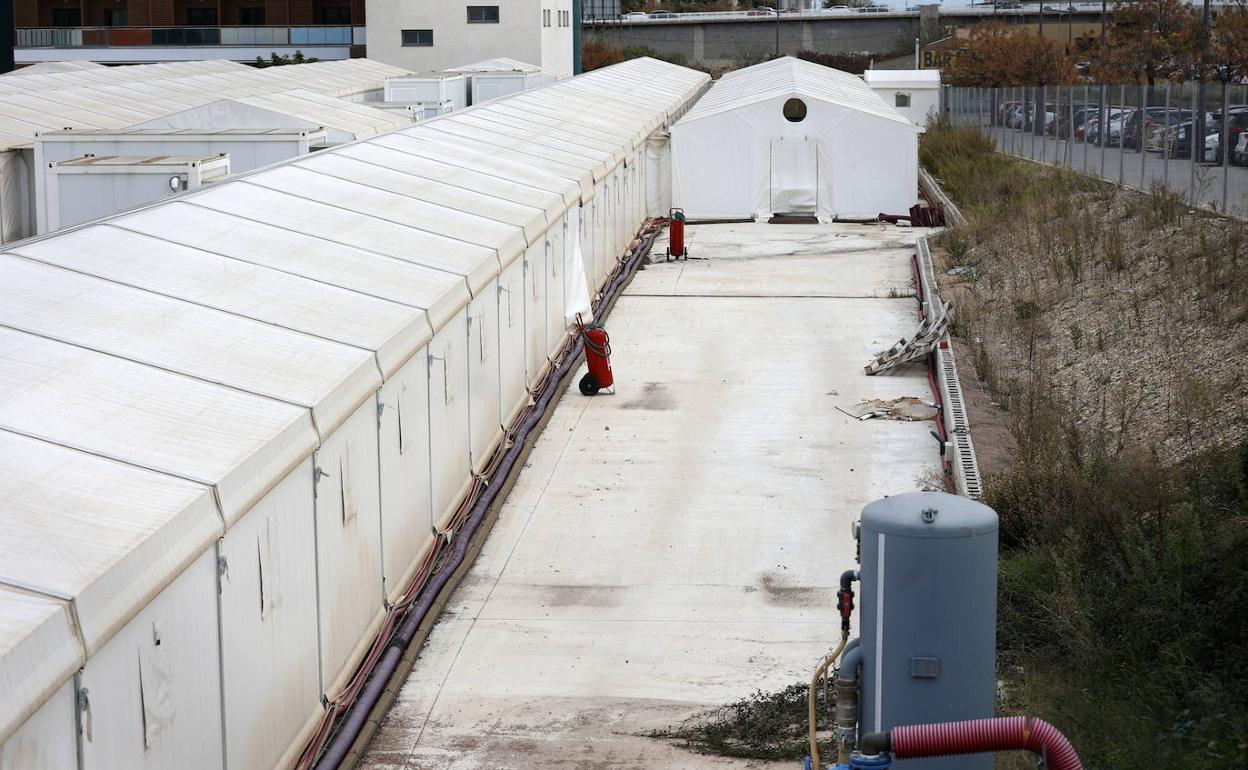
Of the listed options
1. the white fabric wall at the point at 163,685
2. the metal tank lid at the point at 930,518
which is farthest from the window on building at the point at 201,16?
the metal tank lid at the point at 930,518

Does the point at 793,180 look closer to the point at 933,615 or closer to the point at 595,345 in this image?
the point at 595,345

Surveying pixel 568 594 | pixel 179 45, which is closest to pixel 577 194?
pixel 568 594

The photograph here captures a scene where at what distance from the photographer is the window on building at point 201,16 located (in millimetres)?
78438

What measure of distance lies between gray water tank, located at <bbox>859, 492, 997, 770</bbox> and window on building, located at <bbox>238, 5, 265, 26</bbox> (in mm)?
77148

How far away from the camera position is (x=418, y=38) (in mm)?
69625

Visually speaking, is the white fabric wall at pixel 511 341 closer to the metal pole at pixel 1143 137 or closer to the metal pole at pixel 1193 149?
the metal pole at pixel 1193 149

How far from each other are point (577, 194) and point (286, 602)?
13645 millimetres

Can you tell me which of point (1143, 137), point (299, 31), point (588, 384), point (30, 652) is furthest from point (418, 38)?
point (30, 652)

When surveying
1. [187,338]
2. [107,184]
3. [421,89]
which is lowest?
[187,338]

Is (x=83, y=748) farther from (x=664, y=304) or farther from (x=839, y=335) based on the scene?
(x=664, y=304)

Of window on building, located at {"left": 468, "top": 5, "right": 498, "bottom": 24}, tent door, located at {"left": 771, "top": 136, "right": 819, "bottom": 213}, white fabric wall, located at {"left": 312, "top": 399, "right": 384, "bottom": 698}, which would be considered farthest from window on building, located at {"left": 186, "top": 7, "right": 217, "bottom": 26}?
white fabric wall, located at {"left": 312, "top": 399, "right": 384, "bottom": 698}

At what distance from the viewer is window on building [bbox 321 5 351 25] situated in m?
79.7

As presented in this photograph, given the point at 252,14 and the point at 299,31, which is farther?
the point at 252,14

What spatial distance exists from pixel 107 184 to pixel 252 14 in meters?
63.5
